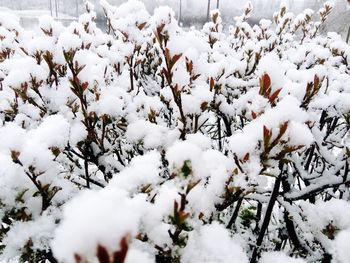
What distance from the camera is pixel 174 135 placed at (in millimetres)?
1651

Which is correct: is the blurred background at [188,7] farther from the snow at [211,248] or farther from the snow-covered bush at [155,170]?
the snow at [211,248]

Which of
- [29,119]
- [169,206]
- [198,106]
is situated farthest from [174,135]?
[29,119]

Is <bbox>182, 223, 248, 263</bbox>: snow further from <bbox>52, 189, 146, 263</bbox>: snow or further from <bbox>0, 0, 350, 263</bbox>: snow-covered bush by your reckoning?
<bbox>52, 189, 146, 263</bbox>: snow

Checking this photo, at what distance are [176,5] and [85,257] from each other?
56082 mm

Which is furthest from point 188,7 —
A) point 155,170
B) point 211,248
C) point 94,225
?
point 94,225

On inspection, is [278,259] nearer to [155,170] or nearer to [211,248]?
[211,248]

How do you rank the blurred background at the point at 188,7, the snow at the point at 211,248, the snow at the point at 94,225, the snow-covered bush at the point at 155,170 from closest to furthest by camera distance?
the snow at the point at 94,225
the snow-covered bush at the point at 155,170
the snow at the point at 211,248
the blurred background at the point at 188,7

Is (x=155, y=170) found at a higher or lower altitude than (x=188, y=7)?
lower

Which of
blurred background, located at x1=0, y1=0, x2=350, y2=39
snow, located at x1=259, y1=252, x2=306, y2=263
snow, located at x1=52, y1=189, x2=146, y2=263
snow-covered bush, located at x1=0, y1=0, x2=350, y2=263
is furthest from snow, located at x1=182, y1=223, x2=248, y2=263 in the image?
blurred background, located at x1=0, y1=0, x2=350, y2=39

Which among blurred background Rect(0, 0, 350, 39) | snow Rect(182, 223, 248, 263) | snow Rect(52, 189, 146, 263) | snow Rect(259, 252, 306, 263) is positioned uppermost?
blurred background Rect(0, 0, 350, 39)

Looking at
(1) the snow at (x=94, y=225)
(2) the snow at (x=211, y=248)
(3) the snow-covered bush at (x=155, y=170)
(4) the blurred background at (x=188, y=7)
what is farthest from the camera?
(4) the blurred background at (x=188, y=7)

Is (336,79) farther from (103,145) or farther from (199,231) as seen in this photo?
(199,231)

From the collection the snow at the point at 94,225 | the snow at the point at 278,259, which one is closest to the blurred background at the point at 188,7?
the snow at the point at 278,259

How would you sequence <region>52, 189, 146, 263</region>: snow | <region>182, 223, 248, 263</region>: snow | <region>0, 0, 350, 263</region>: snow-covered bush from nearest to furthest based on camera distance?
<region>52, 189, 146, 263</region>: snow < <region>0, 0, 350, 263</region>: snow-covered bush < <region>182, 223, 248, 263</region>: snow
